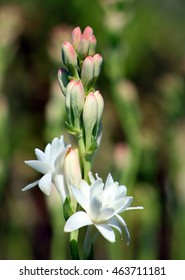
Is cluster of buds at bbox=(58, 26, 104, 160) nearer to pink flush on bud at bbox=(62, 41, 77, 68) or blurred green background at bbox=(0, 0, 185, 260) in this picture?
pink flush on bud at bbox=(62, 41, 77, 68)

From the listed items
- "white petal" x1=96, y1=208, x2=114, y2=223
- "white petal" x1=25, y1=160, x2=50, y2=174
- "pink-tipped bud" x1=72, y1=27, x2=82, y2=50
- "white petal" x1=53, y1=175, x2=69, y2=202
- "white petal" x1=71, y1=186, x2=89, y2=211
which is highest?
"pink-tipped bud" x1=72, y1=27, x2=82, y2=50

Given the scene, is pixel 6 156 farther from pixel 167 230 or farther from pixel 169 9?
pixel 169 9

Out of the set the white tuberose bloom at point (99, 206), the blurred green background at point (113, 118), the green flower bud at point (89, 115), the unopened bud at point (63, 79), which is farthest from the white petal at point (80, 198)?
the blurred green background at point (113, 118)

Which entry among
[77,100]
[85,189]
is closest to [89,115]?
[77,100]

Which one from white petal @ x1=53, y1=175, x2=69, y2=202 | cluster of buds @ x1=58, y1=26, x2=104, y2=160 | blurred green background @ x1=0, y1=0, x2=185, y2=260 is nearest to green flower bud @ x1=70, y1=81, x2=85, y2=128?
cluster of buds @ x1=58, y1=26, x2=104, y2=160

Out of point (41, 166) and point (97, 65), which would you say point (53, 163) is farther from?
point (97, 65)

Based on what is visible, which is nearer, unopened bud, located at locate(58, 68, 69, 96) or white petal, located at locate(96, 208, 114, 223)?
white petal, located at locate(96, 208, 114, 223)
